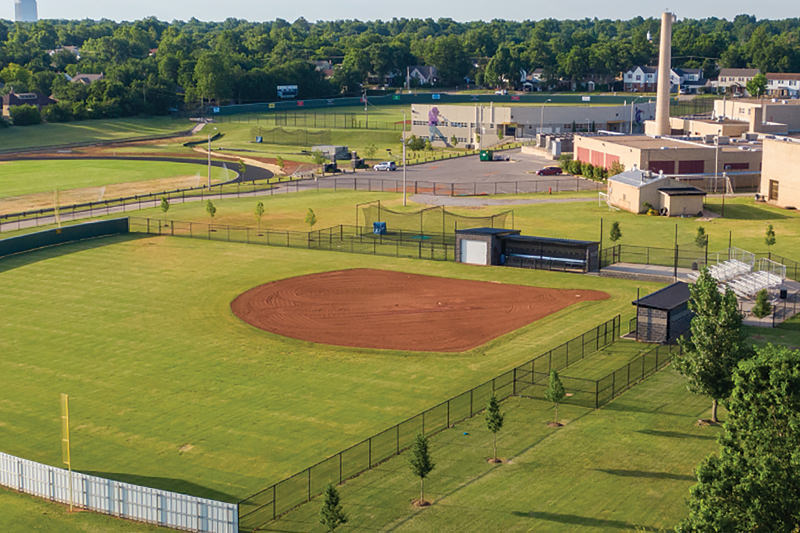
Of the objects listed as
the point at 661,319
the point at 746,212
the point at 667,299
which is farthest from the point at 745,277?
the point at 746,212

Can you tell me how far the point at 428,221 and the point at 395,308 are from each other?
2793 centimetres

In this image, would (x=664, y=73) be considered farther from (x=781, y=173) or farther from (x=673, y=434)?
(x=673, y=434)

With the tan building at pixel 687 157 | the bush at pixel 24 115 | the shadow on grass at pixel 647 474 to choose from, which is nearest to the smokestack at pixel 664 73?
the tan building at pixel 687 157

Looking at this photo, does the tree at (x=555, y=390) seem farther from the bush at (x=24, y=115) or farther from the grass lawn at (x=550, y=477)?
the bush at (x=24, y=115)

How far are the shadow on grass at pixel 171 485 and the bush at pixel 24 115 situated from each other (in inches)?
6323

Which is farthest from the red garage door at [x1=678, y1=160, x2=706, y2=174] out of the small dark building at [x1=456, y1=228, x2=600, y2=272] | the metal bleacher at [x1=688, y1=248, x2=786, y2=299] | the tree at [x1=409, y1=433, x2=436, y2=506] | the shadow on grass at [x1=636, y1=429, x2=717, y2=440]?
the tree at [x1=409, y1=433, x2=436, y2=506]

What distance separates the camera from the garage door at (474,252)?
230 feet

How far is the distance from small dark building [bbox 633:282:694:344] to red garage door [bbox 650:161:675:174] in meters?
60.8

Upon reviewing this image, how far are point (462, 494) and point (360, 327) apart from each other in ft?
73.1

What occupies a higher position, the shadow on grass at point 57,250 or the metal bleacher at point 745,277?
the metal bleacher at point 745,277

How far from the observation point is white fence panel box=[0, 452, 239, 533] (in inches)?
1176

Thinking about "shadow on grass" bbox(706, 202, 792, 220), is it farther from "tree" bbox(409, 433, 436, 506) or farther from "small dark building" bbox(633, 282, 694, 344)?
"tree" bbox(409, 433, 436, 506)

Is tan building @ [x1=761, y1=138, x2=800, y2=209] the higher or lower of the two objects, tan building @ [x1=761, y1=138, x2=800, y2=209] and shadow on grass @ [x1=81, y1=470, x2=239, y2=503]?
the higher

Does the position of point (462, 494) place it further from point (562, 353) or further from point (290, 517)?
point (562, 353)
